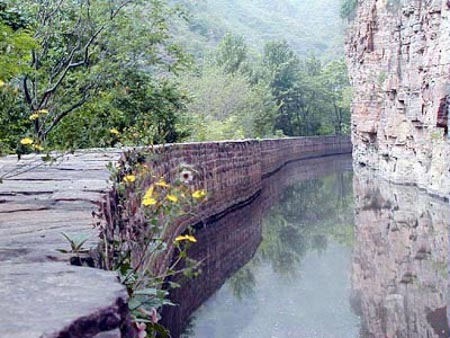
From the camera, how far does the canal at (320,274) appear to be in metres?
7.25

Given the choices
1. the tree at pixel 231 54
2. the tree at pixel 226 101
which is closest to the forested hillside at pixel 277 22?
the tree at pixel 231 54

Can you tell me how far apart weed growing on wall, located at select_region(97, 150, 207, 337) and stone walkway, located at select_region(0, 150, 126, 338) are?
158 millimetres

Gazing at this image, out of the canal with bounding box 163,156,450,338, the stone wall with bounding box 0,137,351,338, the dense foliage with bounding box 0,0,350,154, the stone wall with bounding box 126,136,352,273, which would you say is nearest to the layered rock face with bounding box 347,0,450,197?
the canal with bounding box 163,156,450,338

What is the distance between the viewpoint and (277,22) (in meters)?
109

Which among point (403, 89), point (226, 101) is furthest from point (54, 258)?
point (226, 101)

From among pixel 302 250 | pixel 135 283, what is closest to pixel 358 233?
pixel 302 250

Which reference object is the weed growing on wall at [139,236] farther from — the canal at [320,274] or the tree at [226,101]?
the tree at [226,101]

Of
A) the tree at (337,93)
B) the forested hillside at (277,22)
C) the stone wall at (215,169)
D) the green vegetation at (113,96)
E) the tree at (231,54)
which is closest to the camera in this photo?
the green vegetation at (113,96)

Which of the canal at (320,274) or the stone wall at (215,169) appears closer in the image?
the canal at (320,274)

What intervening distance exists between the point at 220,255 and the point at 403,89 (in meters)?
16.6

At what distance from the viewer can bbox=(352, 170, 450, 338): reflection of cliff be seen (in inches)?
288

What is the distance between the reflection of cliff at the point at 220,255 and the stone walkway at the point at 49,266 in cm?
292

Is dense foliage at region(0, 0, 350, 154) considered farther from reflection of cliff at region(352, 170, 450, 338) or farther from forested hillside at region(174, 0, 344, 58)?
forested hillside at region(174, 0, 344, 58)

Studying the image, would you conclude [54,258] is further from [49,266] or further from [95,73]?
[95,73]
